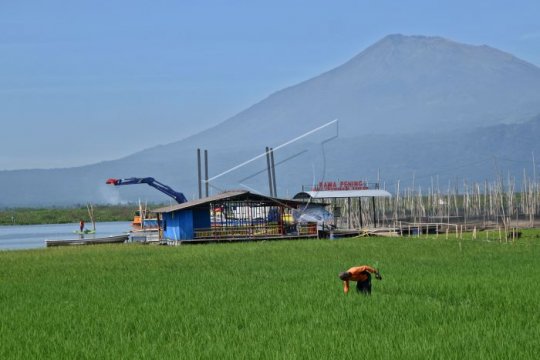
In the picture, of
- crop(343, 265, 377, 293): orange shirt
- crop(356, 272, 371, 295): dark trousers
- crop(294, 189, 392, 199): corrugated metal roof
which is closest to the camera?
crop(343, 265, 377, 293): orange shirt

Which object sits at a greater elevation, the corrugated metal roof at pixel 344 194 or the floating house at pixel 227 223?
the corrugated metal roof at pixel 344 194

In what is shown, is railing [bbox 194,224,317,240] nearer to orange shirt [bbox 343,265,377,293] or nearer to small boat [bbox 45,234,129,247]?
small boat [bbox 45,234,129,247]

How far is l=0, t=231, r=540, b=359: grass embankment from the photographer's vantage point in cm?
1072

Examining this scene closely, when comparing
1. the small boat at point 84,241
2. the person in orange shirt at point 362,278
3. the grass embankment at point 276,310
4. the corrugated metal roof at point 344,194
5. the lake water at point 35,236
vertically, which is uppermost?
the corrugated metal roof at point 344,194

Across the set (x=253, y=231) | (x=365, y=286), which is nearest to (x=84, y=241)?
(x=253, y=231)

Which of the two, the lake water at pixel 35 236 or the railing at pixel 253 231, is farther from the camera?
the lake water at pixel 35 236

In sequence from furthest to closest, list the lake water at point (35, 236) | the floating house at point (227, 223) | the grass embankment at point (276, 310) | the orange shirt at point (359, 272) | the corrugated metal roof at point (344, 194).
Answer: the lake water at point (35, 236)
the corrugated metal roof at point (344, 194)
the floating house at point (227, 223)
the orange shirt at point (359, 272)
the grass embankment at point (276, 310)

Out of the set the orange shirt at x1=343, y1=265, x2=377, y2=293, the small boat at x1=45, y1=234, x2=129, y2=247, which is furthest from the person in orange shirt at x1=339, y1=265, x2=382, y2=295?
the small boat at x1=45, y1=234, x2=129, y2=247

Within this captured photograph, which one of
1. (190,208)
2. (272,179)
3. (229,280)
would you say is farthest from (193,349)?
(272,179)

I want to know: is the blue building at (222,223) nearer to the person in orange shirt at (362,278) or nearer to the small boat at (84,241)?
the small boat at (84,241)

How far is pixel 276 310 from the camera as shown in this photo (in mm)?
13977

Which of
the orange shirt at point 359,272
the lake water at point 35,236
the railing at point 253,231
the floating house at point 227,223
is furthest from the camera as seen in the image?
the lake water at point 35,236

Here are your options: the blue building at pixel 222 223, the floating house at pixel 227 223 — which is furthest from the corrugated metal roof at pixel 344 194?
the blue building at pixel 222 223

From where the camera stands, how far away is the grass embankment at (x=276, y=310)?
10.7 meters
